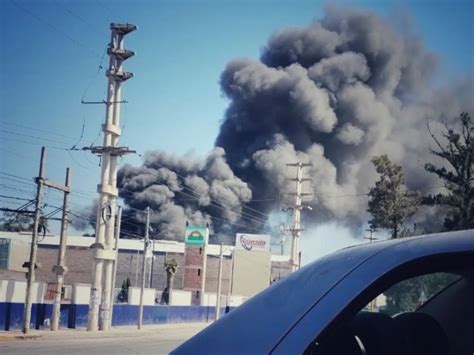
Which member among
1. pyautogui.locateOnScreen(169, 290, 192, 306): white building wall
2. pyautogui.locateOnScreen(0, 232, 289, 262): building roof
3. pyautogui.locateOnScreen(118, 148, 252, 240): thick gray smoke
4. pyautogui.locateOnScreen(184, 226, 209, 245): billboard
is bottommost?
pyautogui.locateOnScreen(169, 290, 192, 306): white building wall

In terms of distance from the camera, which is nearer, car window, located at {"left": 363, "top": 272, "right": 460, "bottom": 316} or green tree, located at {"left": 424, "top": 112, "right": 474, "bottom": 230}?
Answer: car window, located at {"left": 363, "top": 272, "right": 460, "bottom": 316}

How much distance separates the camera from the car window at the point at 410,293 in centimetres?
188

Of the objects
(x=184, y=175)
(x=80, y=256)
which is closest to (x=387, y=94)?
(x=184, y=175)

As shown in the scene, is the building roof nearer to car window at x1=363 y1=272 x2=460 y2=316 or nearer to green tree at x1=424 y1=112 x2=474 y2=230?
green tree at x1=424 y1=112 x2=474 y2=230

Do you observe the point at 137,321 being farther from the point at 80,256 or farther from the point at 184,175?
the point at 184,175

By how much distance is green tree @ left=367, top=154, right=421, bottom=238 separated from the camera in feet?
98.1

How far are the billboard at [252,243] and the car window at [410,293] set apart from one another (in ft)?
251

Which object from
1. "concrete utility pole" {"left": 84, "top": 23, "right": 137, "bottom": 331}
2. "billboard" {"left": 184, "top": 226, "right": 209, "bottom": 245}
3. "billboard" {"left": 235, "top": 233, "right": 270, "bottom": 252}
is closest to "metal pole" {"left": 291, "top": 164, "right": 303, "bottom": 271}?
"billboard" {"left": 184, "top": 226, "right": 209, "bottom": 245}

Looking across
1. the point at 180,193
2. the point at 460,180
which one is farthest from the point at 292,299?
the point at 180,193

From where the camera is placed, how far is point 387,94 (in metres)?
94.6

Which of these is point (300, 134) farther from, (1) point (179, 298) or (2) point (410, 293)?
(2) point (410, 293)

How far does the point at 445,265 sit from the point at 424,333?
0.81 feet

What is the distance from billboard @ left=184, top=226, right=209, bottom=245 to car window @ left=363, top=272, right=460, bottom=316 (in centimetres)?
6308

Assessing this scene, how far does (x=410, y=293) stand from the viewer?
2.02m
